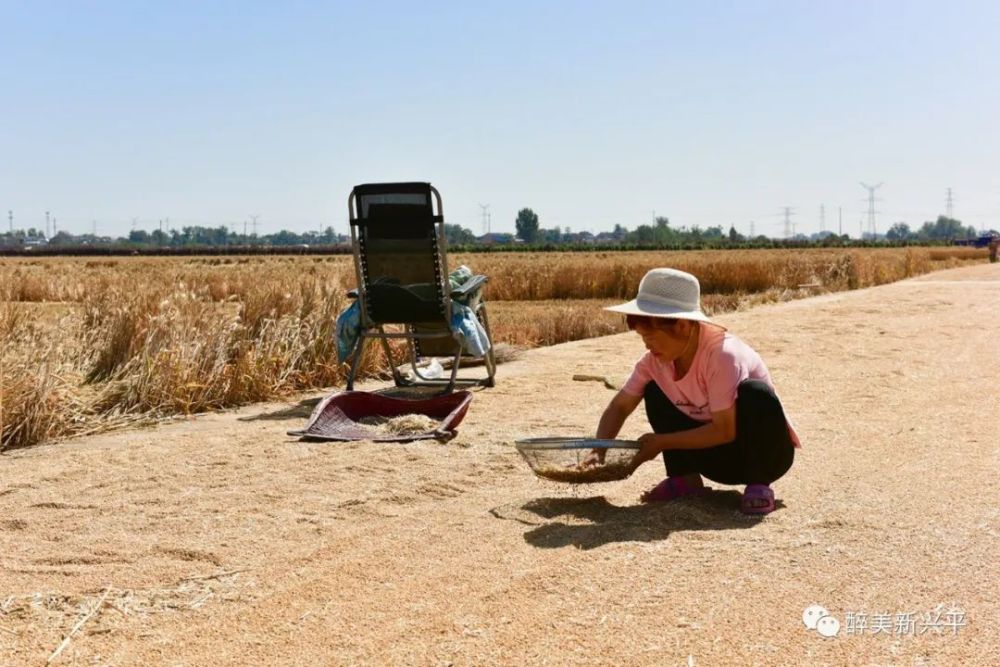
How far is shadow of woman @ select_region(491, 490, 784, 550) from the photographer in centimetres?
416

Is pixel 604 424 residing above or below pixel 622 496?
above

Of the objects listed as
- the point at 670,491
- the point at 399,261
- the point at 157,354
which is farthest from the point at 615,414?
the point at 157,354

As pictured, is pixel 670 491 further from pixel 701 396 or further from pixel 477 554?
pixel 477 554

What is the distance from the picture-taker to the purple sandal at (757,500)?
444 centimetres

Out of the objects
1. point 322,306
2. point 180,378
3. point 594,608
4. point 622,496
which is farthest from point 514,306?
point 594,608

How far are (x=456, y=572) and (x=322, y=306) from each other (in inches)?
222

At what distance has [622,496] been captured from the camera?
195 inches

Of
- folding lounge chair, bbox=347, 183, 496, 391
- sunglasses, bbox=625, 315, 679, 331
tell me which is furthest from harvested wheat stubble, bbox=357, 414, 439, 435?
sunglasses, bbox=625, 315, 679, 331

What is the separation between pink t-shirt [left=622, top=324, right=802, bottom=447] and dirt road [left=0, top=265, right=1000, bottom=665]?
1.46ft

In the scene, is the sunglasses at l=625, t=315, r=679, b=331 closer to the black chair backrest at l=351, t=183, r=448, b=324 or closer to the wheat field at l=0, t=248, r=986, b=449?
the black chair backrest at l=351, t=183, r=448, b=324

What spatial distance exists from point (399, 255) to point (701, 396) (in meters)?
3.84

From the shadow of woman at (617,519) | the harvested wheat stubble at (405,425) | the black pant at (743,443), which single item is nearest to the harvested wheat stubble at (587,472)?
the shadow of woman at (617,519)

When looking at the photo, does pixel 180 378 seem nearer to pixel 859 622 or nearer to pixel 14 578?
pixel 14 578

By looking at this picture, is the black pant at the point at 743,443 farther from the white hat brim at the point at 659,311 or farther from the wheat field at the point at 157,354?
the wheat field at the point at 157,354
